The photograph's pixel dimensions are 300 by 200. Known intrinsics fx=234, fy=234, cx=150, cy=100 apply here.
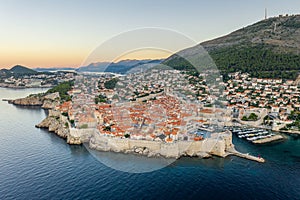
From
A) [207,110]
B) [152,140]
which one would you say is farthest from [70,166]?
[207,110]

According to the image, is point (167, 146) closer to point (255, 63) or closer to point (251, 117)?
point (251, 117)

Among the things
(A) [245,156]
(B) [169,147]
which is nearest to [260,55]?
(A) [245,156]

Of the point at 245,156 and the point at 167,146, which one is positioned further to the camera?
the point at 245,156

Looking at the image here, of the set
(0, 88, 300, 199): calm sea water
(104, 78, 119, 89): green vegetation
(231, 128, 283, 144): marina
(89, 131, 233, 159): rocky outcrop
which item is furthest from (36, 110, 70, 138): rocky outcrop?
(231, 128, 283, 144): marina

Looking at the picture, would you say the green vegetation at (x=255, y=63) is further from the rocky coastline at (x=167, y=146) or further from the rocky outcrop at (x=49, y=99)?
the rocky coastline at (x=167, y=146)

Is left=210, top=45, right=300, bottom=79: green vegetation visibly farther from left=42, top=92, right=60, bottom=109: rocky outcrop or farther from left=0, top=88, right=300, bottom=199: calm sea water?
left=42, top=92, right=60, bottom=109: rocky outcrop

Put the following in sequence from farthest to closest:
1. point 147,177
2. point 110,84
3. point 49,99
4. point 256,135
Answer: point 110,84 → point 49,99 → point 256,135 → point 147,177
